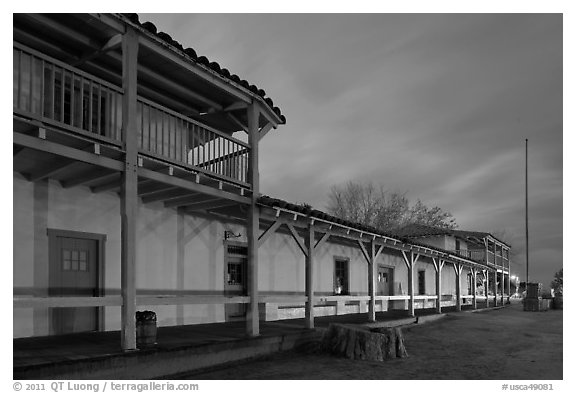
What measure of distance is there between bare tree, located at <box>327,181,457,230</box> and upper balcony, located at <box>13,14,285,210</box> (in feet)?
138

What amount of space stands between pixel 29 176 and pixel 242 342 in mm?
4796

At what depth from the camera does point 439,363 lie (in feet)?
36.6

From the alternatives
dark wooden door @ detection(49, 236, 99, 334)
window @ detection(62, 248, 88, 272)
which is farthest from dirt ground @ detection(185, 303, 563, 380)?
window @ detection(62, 248, 88, 272)

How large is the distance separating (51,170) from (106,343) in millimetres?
2957

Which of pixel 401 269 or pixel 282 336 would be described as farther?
pixel 401 269

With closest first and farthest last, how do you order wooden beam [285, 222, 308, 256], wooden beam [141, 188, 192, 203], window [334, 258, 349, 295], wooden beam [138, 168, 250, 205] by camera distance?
wooden beam [138, 168, 250, 205] → wooden beam [141, 188, 192, 203] → wooden beam [285, 222, 308, 256] → window [334, 258, 349, 295]

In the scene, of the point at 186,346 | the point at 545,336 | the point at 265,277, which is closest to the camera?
the point at 186,346

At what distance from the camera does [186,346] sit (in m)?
8.64

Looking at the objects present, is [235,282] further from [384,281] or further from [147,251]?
[384,281]

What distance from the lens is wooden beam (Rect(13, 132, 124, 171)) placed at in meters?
6.84

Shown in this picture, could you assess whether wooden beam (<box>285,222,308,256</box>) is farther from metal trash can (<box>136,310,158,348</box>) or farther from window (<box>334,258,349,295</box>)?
window (<box>334,258,349,295</box>)

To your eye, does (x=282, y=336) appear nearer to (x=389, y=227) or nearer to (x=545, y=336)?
(x=545, y=336)

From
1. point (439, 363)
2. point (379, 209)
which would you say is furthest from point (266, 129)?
point (379, 209)

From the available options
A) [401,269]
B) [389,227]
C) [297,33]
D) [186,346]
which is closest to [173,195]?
[186,346]
